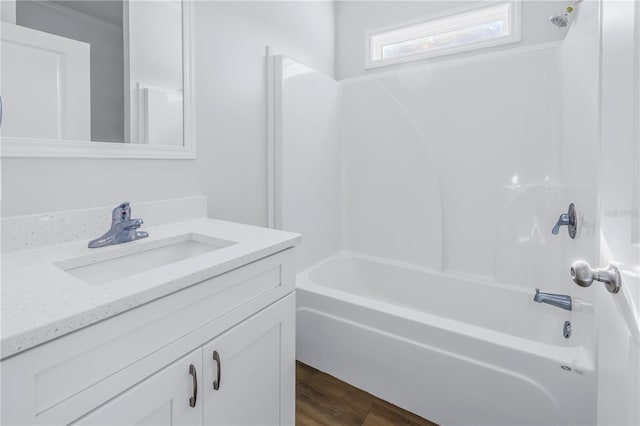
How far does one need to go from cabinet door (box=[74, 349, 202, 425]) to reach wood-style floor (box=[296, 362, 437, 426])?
0.86 m

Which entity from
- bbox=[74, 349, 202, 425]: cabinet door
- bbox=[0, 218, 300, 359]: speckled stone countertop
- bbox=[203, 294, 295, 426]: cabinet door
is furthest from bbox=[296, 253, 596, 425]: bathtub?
bbox=[74, 349, 202, 425]: cabinet door

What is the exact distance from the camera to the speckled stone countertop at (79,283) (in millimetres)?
563

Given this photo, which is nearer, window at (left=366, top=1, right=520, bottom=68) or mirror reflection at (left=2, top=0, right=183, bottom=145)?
mirror reflection at (left=2, top=0, right=183, bottom=145)

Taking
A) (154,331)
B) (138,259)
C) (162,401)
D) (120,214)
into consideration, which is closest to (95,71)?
(120,214)

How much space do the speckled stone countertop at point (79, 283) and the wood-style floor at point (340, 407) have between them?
0.95 m

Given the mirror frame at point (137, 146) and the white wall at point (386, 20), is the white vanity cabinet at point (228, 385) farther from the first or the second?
the white wall at point (386, 20)

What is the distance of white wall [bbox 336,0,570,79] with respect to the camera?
203 cm

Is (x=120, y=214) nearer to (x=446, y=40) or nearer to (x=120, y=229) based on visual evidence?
(x=120, y=229)

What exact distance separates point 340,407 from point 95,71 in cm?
177

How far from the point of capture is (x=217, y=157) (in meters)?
1.66

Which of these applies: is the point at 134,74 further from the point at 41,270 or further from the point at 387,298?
the point at 387,298

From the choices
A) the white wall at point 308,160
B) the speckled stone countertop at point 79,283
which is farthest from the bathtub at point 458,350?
the speckled stone countertop at point 79,283

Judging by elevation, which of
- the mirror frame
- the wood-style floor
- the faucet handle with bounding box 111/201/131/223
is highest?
the mirror frame

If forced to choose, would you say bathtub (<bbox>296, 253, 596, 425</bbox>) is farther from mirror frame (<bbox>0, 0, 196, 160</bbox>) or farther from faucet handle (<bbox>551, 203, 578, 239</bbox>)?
mirror frame (<bbox>0, 0, 196, 160</bbox>)
